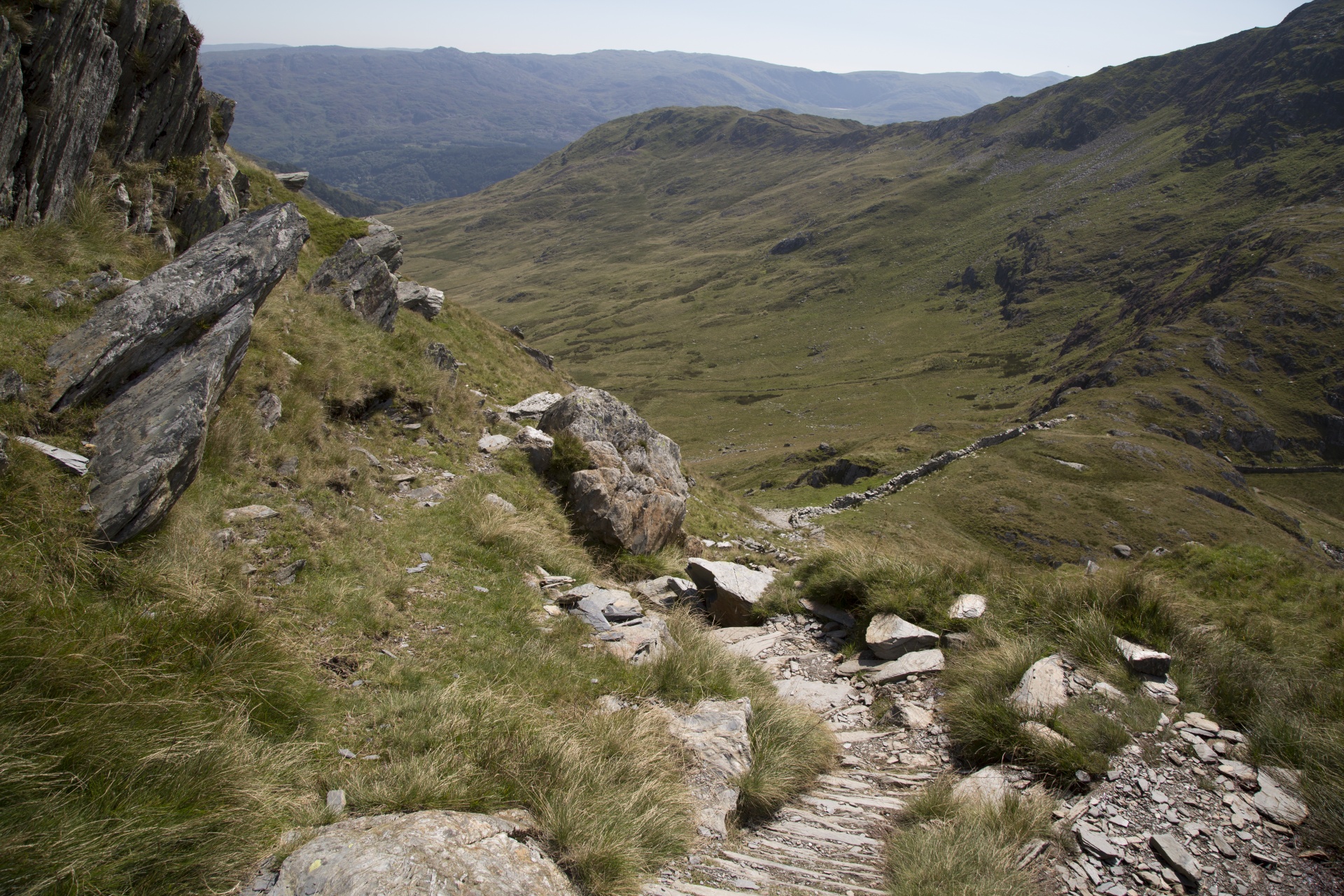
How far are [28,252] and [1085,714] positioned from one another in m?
16.6

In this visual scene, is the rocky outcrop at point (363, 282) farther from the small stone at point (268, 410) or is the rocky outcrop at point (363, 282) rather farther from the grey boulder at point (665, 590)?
the grey boulder at point (665, 590)

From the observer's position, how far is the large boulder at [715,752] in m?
6.34

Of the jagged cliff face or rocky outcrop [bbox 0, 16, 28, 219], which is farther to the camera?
the jagged cliff face

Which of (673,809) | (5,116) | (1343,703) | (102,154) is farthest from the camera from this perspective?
(102,154)

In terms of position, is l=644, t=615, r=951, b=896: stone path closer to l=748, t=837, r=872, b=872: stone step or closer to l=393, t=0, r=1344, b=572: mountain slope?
l=748, t=837, r=872, b=872: stone step

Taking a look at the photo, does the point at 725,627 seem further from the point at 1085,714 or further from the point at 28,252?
the point at 28,252

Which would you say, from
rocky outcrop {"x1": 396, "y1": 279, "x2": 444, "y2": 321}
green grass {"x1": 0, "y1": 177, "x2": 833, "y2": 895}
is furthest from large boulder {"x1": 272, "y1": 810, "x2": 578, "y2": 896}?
rocky outcrop {"x1": 396, "y1": 279, "x2": 444, "y2": 321}

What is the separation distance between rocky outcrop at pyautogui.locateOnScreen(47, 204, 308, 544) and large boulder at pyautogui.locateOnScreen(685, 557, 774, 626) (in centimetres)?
919

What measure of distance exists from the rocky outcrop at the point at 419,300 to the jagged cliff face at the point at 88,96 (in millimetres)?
12283

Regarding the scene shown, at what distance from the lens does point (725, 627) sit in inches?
503

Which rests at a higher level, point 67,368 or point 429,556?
point 67,368

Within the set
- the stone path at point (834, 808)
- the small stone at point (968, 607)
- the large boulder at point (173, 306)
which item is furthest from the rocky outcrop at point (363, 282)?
the small stone at point (968, 607)

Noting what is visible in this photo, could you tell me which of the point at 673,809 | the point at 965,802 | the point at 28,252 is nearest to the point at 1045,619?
the point at 965,802

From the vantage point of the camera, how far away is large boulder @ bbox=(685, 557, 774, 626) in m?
13.0
